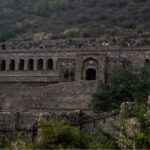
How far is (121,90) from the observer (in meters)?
50.1

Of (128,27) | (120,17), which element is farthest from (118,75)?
(120,17)

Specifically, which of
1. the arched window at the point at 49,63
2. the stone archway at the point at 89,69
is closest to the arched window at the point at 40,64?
the arched window at the point at 49,63

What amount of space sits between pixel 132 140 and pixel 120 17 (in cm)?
7530

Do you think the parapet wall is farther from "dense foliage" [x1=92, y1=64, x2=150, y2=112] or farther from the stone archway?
the stone archway

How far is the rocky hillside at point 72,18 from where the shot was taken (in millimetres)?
94062

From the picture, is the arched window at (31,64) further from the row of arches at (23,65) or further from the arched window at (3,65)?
the arched window at (3,65)

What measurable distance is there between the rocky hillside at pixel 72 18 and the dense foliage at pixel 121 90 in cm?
2950

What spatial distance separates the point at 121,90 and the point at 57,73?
1241cm

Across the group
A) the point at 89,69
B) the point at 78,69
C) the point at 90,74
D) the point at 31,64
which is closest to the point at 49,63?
the point at 31,64

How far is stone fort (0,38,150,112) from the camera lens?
182ft

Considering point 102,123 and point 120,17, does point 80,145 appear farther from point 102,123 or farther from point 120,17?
point 120,17

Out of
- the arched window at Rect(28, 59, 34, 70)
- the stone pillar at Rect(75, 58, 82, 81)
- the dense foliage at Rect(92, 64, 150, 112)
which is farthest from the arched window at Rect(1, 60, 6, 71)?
the dense foliage at Rect(92, 64, 150, 112)

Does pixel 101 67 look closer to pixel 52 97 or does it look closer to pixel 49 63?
pixel 52 97

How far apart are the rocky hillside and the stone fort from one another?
19.6m
